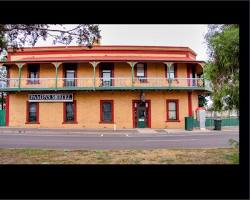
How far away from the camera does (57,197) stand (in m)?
5.12

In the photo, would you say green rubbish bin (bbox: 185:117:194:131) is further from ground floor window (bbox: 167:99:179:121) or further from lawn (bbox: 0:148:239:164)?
lawn (bbox: 0:148:239:164)

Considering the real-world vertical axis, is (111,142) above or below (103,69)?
below

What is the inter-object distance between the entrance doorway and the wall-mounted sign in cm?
528

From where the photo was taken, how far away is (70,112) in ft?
86.1

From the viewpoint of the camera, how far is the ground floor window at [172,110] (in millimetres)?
26281

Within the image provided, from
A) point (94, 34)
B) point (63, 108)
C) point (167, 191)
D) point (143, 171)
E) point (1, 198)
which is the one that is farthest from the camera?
point (63, 108)

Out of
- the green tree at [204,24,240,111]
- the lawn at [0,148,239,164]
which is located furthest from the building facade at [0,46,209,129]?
the green tree at [204,24,240,111]

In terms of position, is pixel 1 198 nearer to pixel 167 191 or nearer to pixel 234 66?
pixel 167 191

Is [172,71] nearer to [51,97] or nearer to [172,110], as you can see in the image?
[172,110]

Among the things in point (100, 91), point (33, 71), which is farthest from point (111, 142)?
point (33, 71)

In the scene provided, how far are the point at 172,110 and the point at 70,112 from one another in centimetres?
831

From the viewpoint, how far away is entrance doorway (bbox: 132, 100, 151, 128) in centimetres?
2605
